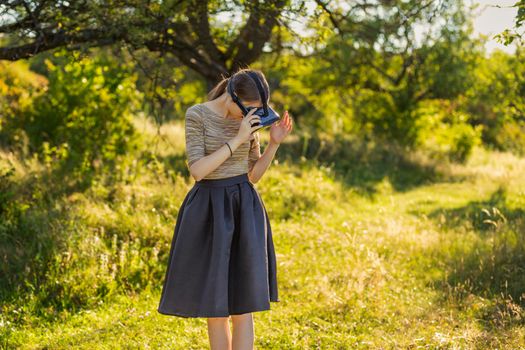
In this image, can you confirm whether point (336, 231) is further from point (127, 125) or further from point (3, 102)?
point (3, 102)

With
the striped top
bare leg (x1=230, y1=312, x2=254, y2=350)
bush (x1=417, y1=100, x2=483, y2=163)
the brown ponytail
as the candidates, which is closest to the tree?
the brown ponytail

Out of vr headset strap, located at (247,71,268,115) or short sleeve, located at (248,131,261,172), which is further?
short sleeve, located at (248,131,261,172)

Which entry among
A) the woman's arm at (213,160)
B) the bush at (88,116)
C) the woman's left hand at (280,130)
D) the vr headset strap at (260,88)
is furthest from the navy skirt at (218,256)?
the bush at (88,116)

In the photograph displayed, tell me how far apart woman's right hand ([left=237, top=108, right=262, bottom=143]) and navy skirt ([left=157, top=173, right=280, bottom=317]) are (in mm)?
343

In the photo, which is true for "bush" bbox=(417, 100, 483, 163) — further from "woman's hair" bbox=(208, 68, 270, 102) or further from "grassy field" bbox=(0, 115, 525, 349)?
"woman's hair" bbox=(208, 68, 270, 102)

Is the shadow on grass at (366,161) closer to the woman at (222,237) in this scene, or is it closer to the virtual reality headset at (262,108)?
the woman at (222,237)

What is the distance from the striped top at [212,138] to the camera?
11.8 feet

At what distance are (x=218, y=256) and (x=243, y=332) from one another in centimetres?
48

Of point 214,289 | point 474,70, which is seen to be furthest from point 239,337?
point 474,70

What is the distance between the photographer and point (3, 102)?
33.6 feet

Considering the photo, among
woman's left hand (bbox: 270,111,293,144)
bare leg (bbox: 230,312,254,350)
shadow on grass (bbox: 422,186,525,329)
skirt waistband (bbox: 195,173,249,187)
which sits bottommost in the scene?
shadow on grass (bbox: 422,186,525,329)

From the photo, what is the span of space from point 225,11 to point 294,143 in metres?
6.58

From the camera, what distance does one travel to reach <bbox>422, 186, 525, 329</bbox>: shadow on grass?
518 cm

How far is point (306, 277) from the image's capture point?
6.11 metres
